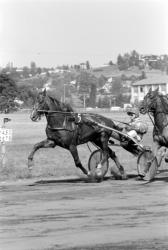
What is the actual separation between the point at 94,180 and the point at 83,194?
218cm

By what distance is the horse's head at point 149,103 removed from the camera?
1404cm

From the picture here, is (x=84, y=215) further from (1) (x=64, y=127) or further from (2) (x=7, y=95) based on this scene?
(2) (x=7, y=95)

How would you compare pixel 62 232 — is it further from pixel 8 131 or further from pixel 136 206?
pixel 8 131

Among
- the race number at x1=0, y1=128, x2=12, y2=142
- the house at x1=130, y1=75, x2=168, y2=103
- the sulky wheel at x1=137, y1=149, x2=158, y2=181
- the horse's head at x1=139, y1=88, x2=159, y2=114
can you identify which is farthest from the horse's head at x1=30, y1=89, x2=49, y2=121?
the house at x1=130, y1=75, x2=168, y2=103

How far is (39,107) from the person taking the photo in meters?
13.7

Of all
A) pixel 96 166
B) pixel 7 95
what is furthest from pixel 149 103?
pixel 7 95

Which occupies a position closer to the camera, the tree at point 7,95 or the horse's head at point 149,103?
the horse's head at point 149,103

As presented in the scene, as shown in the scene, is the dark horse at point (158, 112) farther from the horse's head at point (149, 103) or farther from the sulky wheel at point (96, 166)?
the sulky wheel at point (96, 166)

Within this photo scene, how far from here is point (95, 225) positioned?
8.86 metres

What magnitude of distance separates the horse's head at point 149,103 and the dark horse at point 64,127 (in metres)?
0.98

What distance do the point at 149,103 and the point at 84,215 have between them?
4.93 m

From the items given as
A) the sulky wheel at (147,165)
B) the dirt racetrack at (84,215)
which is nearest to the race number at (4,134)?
the dirt racetrack at (84,215)

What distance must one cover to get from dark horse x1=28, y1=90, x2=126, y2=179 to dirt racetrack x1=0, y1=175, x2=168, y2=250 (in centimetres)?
81

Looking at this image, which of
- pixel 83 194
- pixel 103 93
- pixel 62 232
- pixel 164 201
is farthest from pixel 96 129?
pixel 103 93
